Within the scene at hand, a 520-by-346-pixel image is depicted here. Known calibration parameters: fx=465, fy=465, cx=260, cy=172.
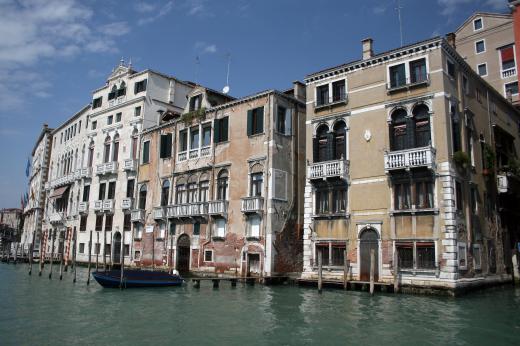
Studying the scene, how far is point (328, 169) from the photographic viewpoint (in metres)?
19.9

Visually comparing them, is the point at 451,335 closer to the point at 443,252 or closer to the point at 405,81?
the point at 443,252

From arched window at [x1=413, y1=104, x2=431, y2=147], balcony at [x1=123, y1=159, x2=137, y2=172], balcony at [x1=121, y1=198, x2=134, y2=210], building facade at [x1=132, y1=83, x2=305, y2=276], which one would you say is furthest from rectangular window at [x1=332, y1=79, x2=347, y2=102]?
balcony at [x1=121, y1=198, x2=134, y2=210]

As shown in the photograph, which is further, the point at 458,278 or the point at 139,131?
the point at 139,131

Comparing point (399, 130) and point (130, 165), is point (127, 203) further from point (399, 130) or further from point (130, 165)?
point (399, 130)

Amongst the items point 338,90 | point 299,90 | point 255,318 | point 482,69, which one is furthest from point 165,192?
point 482,69

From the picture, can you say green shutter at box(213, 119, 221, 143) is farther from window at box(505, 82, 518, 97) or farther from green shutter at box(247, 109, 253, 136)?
window at box(505, 82, 518, 97)

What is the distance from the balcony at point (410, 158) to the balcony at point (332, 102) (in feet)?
11.3

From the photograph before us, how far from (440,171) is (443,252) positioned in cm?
296

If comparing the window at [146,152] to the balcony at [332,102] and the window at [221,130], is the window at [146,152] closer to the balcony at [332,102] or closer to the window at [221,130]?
the window at [221,130]

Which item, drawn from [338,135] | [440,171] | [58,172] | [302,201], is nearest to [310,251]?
[302,201]

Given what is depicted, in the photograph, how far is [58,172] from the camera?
42094 millimetres

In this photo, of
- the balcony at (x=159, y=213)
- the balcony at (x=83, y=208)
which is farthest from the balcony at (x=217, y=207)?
the balcony at (x=83, y=208)

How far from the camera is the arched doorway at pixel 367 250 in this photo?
18484 mm

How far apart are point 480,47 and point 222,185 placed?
2003 cm
